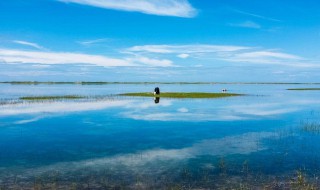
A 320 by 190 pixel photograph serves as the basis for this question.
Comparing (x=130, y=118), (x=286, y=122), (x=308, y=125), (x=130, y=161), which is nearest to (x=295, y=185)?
(x=130, y=161)

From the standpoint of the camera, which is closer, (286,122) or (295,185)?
(295,185)

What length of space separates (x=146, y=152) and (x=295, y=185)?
8.26m

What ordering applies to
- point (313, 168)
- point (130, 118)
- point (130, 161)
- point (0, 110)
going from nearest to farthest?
point (313, 168), point (130, 161), point (130, 118), point (0, 110)

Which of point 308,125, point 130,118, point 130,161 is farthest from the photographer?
→ point 130,118

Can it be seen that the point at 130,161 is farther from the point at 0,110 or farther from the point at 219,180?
the point at 0,110

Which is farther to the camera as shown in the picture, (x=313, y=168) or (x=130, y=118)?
(x=130, y=118)

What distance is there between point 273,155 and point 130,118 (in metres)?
17.7

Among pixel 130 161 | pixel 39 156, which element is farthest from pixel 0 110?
pixel 130 161

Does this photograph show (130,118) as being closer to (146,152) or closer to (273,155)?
(146,152)

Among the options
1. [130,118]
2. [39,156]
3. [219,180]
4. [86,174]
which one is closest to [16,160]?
[39,156]

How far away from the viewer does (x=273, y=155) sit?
731 inches

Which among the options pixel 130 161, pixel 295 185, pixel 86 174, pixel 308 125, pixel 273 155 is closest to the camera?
pixel 295 185

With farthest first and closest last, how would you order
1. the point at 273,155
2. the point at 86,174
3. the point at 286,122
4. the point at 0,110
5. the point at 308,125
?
the point at 0,110 → the point at 286,122 → the point at 308,125 → the point at 273,155 → the point at 86,174

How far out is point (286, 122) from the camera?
3173 cm
